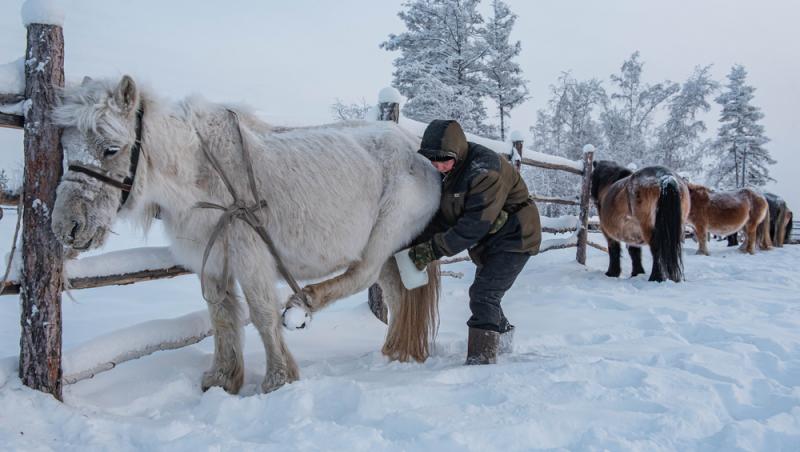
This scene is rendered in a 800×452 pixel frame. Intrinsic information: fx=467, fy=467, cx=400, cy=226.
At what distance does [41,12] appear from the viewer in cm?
222

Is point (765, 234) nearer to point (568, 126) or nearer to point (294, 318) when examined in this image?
point (294, 318)

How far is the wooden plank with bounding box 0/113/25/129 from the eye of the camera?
2244 mm

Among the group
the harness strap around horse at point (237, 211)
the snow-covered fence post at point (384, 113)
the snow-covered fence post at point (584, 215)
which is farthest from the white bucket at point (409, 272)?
the snow-covered fence post at point (584, 215)

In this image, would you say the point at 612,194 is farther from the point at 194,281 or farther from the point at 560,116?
the point at 560,116

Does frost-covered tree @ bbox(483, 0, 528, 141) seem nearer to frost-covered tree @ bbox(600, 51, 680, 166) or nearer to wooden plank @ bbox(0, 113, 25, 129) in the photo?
frost-covered tree @ bbox(600, 51, 680, 166)

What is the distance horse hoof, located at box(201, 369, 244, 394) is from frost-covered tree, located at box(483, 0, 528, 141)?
2028 centimetres

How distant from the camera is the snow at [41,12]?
221cm

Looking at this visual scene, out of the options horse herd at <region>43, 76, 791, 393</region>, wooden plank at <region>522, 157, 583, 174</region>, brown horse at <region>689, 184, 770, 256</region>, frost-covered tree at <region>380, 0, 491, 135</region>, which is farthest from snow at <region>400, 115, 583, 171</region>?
frost-covered tree at <region>380, 0, 491, 135</region>

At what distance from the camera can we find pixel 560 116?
2841cm

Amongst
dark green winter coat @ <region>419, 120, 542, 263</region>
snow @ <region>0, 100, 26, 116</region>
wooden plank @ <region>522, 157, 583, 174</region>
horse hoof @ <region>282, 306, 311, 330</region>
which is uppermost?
wooden plank @ <region>522, 157, 583, 174</region>

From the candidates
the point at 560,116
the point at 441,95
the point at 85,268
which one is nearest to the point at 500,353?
the point at 85,268

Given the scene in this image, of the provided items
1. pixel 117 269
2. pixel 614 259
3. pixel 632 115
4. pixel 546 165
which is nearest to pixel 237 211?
pixel 117 269

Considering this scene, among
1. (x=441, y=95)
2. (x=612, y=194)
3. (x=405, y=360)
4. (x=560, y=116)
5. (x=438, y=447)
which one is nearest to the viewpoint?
(x=438, y=447)

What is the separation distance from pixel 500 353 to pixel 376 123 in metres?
1.78
